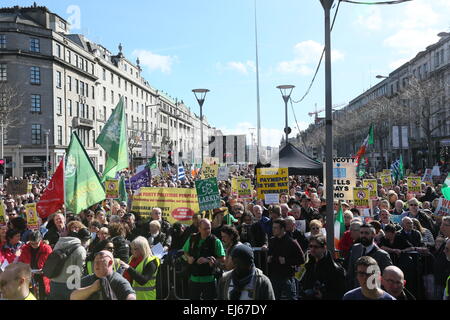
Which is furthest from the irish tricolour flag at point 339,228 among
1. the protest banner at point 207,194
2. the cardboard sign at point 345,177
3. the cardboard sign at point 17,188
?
the cardboard sign at point 17,188

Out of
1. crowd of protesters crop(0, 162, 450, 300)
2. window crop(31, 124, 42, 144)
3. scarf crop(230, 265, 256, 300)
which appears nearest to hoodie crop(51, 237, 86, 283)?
crowd of protesters crop(0, 162, 450, 300)

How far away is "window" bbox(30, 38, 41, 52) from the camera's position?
47.8 metres

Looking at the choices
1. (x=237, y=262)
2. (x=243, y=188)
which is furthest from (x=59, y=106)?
(x=237, y=262)

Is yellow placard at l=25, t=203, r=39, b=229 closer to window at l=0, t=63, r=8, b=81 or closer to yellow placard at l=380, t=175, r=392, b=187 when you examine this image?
yellow placard at l=380, t=175, r=392, b=187

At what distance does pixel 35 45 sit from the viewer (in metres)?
48.1

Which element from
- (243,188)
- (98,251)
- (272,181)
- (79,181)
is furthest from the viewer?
(243,188)

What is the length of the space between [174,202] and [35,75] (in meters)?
44.0

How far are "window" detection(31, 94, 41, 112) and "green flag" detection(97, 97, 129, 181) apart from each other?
42045 mm

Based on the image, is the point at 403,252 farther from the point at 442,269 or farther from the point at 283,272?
the point at 283,272

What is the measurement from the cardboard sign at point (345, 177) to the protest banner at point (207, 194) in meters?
2.64

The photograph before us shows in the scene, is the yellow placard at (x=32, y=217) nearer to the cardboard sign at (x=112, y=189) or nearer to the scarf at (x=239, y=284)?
the cardboard sign at (x=112, y=189)

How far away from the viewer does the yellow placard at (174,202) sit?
404 inches

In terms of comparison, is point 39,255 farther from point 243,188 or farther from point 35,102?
point 35,102
